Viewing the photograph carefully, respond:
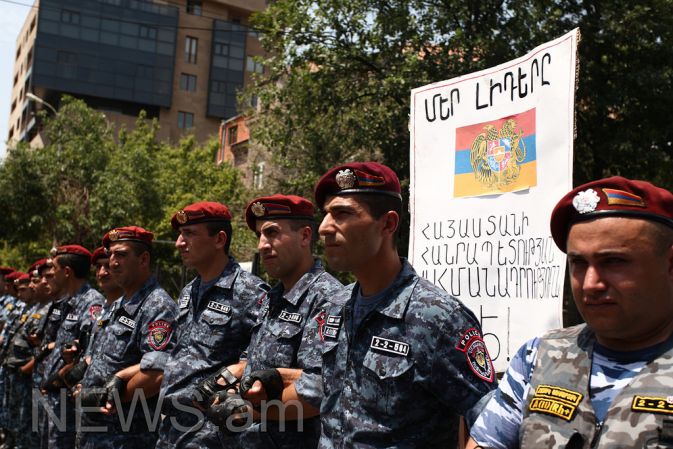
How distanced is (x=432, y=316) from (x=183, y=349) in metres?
2.06

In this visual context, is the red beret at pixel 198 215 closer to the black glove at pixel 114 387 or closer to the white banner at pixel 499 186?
the black glove at pixel 114 387

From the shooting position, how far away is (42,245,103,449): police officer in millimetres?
6004

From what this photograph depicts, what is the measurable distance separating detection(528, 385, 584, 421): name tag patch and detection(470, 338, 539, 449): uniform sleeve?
0.09m

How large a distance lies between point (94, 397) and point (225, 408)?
5.01 feet

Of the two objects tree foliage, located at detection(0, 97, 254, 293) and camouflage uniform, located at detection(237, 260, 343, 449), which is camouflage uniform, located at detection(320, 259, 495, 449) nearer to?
camouflage uniform, located at detection(237, 260, 343, 449)

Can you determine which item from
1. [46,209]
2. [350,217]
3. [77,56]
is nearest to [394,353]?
[350,217]

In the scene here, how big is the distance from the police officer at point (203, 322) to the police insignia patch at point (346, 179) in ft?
4.61

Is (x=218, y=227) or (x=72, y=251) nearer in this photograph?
(x=218, y=227)

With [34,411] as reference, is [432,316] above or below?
above

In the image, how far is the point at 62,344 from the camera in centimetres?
656

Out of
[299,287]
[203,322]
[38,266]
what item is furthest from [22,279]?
[299,287]

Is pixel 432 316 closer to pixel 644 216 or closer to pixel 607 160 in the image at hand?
pixel 644 216

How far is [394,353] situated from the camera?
2.71 metres

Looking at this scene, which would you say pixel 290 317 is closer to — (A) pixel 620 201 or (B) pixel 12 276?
(A) pixel 620 201
